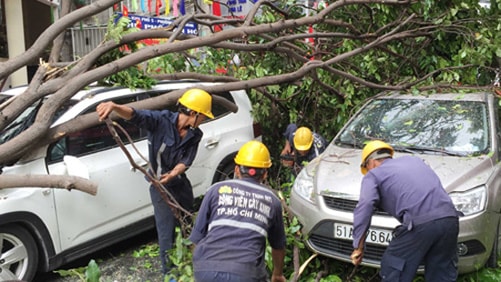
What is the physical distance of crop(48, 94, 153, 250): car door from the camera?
4.02 metres

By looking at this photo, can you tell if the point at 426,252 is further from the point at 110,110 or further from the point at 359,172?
the point at 110,110

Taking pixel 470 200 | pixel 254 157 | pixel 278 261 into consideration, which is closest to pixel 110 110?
pixel 254 157

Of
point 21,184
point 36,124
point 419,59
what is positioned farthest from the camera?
point 419,59

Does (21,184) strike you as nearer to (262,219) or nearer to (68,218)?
(68,218)

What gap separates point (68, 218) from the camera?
403cm

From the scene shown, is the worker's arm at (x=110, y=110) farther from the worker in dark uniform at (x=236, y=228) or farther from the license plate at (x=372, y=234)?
the license plate at (x=372, y=234)

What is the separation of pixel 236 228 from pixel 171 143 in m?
1.51

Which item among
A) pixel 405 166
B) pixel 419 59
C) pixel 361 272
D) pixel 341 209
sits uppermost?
pixel 419 59

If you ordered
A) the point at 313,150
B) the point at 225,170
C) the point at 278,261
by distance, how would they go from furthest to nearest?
the point at 225,170 → the point at 313,150 → the point at 278,261

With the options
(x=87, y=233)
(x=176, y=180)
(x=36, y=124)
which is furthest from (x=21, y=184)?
(x=176, y=180)

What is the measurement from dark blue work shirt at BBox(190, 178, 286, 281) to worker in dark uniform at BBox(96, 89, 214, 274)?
121 centimetres

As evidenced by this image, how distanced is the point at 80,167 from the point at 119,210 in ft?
2.21

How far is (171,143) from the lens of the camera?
12.7 feet

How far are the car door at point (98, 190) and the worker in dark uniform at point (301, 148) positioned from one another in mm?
1705
